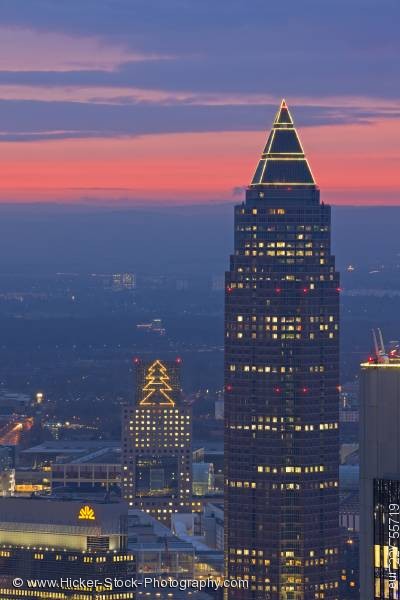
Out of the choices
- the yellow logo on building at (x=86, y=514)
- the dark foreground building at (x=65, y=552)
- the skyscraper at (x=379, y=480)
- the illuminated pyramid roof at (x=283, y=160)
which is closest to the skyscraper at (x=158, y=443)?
the illuminated pyramid roof at (x=283, y=160)

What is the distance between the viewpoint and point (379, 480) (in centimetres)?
3156

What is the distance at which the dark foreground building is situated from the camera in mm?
93938

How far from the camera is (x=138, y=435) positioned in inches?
7416

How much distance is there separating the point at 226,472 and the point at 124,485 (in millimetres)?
47560

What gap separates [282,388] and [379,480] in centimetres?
9436

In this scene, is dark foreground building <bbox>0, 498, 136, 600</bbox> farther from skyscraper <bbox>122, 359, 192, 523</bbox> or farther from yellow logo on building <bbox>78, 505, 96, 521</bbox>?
skyscraper <bbox>122, 359, 192, 523</bbox>

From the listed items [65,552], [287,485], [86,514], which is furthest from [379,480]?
[287,485]

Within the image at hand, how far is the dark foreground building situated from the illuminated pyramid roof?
3500cm

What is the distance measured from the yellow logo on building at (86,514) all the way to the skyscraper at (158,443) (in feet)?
242

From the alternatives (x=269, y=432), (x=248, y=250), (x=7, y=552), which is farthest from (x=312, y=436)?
(x=7, y=552)

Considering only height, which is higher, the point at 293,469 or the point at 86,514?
the point at 293,469

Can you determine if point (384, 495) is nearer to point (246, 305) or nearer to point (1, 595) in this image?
point (1, 595)

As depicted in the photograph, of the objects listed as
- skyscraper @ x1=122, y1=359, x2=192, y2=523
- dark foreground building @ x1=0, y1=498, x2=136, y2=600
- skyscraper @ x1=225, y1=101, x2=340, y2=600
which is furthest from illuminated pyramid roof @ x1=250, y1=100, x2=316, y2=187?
skyscraper @ x1=122, y1=359, x2=192, y2=523

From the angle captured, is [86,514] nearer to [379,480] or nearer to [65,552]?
[65,552]
